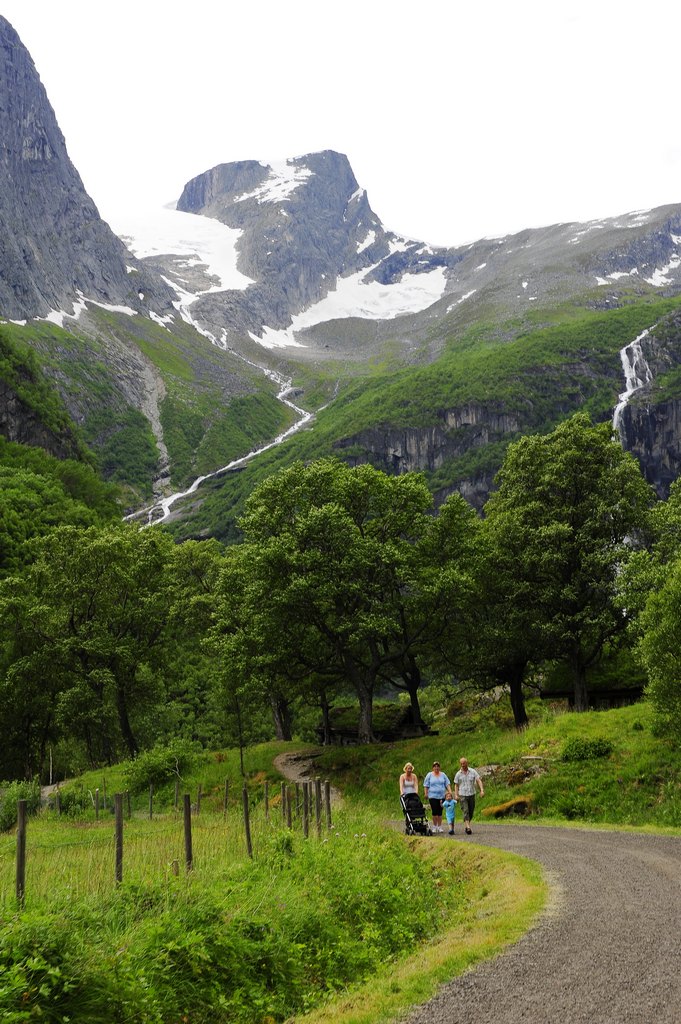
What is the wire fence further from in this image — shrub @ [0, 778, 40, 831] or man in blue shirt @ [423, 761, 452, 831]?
shrub @ [0, 778, 40, 831]

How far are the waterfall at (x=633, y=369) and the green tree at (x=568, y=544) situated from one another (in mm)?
137610

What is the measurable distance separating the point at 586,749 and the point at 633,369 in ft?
574

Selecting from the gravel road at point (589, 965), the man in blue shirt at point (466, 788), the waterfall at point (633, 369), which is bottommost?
the man in blue shirt at point (466, 788)

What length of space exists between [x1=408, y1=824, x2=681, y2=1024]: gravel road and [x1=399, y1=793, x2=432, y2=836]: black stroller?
7.48 metres

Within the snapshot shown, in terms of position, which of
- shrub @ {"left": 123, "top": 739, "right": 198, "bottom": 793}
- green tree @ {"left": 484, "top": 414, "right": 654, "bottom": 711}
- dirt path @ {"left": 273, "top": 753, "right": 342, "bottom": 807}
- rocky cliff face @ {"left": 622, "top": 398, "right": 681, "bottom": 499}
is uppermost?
rocky cliff face @ {"left": 622, "top": 398, "right": 681, "bottom": 499}

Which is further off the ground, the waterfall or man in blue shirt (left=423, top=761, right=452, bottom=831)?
the waterfall

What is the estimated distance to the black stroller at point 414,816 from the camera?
19.9m

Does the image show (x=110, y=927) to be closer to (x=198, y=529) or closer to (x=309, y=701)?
(x=309, y=701)

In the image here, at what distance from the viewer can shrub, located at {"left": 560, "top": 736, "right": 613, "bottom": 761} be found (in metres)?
24.0

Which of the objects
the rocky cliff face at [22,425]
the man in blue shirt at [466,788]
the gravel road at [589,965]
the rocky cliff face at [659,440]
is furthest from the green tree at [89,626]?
the rocky cliff face at [659,440]

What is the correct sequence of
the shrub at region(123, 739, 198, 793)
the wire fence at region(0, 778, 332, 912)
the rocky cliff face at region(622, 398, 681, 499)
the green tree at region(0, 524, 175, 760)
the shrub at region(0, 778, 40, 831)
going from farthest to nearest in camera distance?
1. the rocky cliff face at region(622, 398, 681, 499)
2. the green tree at region(0, 524, 175, 760)
3. the shrub at region(123, 739, 198, 793)
4. the shrub at region(0, 778, 40, 831)
5. the wire fence at region(0, 778, 332, 912)

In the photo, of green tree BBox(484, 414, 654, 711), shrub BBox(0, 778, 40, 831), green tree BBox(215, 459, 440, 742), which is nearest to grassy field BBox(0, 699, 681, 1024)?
shrub BBox(0, 778, 40, 831)

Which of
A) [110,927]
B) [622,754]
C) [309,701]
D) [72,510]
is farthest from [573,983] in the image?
[72,510]

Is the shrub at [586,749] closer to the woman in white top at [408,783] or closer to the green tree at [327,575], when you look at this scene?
the woman in white top at [408,783]
